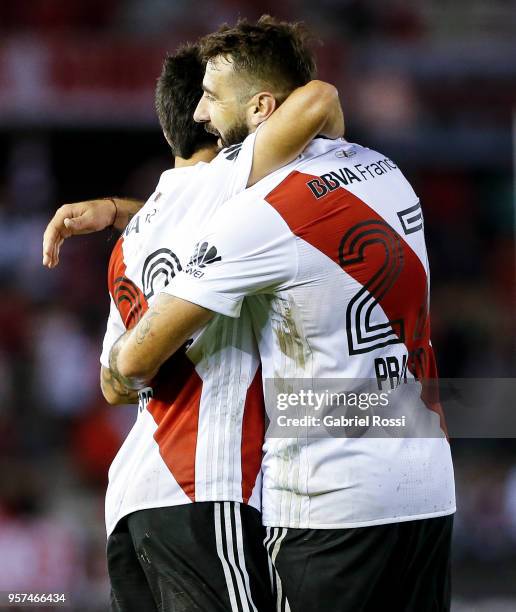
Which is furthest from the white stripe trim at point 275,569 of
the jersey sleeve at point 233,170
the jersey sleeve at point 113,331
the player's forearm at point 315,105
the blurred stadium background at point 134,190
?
the blurred stadium background at point 134,190

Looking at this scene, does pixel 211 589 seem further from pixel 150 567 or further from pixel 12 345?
pixel 12 345

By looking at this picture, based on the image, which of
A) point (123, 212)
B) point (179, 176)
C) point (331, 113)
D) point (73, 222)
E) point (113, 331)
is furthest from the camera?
point (123, 212)

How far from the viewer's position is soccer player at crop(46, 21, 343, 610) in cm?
257

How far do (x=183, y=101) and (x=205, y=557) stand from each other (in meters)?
1.20

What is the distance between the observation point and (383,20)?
12109mm

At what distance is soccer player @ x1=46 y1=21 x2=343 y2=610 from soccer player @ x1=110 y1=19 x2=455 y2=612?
0.19ft

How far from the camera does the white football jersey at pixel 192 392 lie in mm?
2592

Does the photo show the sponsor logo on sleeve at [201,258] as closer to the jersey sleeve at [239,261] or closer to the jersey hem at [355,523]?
the jersey sleeve at [239,261]

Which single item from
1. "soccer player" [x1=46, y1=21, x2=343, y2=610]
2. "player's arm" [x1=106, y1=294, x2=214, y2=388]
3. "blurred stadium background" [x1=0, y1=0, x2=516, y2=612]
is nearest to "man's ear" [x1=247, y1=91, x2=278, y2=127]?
"soccer player" [x1=46, y1=21, x2=343, y2=610]

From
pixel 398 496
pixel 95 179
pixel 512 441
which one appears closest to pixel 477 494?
pixel 512 441

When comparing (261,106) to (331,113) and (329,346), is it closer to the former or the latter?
(331,113)

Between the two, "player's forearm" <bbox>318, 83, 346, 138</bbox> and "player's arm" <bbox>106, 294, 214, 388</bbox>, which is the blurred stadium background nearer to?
"player's arm" <bbox>106, 294, 214, 388</bbox>

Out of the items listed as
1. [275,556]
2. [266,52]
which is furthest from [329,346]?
[266,52]

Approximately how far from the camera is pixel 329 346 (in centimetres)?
255
